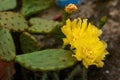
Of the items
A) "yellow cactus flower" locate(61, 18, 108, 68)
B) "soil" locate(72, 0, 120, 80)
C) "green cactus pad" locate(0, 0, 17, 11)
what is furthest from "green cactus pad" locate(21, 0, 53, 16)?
"yellow cactus flower" locate(61, 18, 108, 68)

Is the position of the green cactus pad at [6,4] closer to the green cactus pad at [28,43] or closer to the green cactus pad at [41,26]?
the green cactus pad at [41,26]

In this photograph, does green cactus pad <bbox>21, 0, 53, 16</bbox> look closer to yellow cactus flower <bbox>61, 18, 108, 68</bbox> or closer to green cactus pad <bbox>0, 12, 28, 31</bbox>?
green cactus pad <bbox>0, 12, 28, 31</bbox>

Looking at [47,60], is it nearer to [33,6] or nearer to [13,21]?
[13,21]

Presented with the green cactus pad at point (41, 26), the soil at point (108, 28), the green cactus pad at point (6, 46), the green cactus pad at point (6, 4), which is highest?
the green cactus pad at point (6, 4)

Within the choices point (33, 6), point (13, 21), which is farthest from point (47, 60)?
point (33, 6)

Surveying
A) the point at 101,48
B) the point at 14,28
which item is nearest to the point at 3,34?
the point at 14,28

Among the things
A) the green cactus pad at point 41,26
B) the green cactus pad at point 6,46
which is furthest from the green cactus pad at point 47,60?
the green cactus pad at point 41,26
